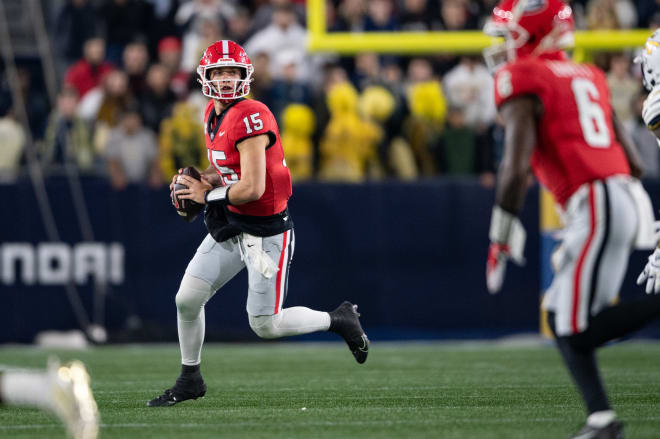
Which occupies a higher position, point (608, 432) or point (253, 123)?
point (253, 123)

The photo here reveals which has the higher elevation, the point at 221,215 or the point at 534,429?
the point at 221,215

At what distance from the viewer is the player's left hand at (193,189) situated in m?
5.88

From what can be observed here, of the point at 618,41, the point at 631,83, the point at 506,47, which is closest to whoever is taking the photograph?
the point at 506,47

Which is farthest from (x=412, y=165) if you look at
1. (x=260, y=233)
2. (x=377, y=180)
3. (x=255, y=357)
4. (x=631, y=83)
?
(x=260, y=233)

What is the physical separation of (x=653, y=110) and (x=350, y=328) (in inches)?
79.1

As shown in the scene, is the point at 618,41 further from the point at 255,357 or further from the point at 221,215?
the point at 221,215

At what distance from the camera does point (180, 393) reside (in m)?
5.87

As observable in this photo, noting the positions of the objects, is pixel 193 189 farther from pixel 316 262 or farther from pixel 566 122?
pixel 316 262

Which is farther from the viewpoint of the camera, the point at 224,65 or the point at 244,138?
the point at 224,65

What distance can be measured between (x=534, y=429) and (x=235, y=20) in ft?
27.0

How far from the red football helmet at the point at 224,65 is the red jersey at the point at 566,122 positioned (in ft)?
5.85

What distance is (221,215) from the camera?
591 centimetres

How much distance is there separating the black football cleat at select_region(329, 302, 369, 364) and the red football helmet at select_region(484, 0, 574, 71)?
7.08 feet

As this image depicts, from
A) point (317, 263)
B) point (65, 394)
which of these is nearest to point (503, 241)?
point (65, 394)
